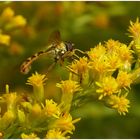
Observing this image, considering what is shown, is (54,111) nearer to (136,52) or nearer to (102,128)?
(136,52)

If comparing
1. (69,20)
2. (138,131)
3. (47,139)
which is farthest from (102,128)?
(47,139)

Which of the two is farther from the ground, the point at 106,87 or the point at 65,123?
the point at 106,87

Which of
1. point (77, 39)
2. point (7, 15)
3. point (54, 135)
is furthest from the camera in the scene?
point (77, 39)

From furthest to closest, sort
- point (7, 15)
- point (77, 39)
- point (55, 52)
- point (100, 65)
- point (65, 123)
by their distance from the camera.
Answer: point (77, 39) → point (7, 15) → point (55, 52) → point (100, 65) → point (65, 123)

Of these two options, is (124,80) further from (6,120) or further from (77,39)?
(77,39)

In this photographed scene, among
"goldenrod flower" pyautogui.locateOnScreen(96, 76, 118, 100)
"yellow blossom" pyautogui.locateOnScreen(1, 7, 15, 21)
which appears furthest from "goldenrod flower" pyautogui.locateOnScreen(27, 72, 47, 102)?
"yellow blossom" pyautogui.locateOnScreen(1, 7, 15, 21)

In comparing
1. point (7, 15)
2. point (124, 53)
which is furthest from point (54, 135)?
point (7, 15)

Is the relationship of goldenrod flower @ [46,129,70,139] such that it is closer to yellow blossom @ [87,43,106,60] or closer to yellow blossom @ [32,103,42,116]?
yellow blossom @ [32,103,42,116]

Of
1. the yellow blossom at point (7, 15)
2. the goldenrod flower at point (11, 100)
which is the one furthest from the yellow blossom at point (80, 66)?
the yellow blossom at point (7, 15)
